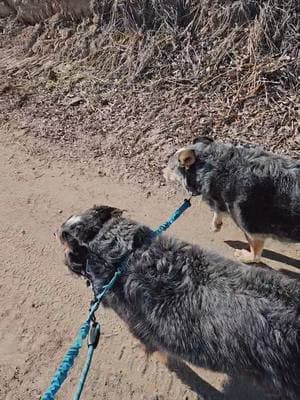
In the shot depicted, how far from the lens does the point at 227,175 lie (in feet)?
20.1

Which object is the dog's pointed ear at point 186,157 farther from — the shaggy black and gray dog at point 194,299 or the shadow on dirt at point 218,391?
the shadow on dirt at point 218,391

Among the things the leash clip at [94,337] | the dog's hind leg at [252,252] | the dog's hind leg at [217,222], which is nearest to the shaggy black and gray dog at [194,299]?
the leash clip at [94,337]

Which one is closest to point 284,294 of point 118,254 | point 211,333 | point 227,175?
point 211,333

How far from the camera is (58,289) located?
6.69 metres

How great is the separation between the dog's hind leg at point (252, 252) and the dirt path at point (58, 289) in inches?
8.1

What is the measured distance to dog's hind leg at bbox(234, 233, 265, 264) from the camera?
6398mm

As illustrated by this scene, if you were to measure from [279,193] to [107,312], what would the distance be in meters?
2.63

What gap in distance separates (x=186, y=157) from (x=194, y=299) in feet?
7.42

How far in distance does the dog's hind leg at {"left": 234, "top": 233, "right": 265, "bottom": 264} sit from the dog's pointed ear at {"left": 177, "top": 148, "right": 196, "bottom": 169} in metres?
1.20

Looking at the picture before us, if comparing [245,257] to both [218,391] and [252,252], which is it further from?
[218,391]

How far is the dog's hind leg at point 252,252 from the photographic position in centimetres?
640

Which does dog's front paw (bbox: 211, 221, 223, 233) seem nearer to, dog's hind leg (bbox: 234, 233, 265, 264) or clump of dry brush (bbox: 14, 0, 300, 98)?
dog's hind leg (bbox: 234, 233, 265, 264)

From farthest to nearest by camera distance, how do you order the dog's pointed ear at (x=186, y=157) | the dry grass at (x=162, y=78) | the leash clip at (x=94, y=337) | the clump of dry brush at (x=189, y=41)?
the clump of dry brush at (x=189, y=41) < the dry grass at (x=162, y=78) < the dog's pointed ear at (x=186, y=157) < the leash clip at (x=94, y=337)

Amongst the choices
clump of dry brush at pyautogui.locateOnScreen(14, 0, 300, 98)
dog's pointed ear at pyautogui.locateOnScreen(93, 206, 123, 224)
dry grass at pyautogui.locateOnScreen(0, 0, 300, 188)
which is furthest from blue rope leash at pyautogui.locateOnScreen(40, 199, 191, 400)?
clump of dry brush at pyautogui.locateOnScreen(14, 0, 300, 98)
